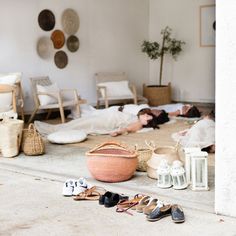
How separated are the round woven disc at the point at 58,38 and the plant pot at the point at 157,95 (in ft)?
7.49

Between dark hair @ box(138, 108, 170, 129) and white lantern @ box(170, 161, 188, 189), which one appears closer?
white lantern @ box(170, 161, 188, 189)

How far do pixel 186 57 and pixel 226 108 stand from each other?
723 cm

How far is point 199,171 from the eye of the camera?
347 centimetres

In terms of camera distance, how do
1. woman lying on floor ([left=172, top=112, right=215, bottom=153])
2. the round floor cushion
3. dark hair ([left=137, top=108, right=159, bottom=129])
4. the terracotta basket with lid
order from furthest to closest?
dark hair ([left=137, top=108, right=159, bottom=129]) → the round floor cushion → woman lying on floor ([left=172, top=112, right=215, bottom=153]) → the terracotta basket with lid

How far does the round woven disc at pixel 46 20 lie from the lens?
25.9ft

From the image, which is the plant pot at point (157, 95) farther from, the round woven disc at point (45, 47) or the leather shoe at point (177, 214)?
the leather shoe at point (177, 214)

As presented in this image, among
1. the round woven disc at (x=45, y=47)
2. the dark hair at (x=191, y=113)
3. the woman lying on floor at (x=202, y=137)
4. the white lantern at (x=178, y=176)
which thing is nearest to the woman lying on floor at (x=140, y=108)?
the dark hair at (x=191, y=113)

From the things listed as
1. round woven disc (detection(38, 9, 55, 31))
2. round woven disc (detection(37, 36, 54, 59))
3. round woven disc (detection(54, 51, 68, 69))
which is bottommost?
round woven disc (detection(54, 51, 68, 69))

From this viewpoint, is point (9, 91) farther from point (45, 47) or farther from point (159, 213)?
point (159, 213)

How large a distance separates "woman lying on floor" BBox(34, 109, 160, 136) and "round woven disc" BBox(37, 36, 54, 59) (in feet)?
6.21

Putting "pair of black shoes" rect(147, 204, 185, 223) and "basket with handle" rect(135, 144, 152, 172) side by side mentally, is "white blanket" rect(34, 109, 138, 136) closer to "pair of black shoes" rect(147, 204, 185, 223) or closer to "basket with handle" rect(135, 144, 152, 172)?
"basket with handle" rect(135, 144, 152, 172)

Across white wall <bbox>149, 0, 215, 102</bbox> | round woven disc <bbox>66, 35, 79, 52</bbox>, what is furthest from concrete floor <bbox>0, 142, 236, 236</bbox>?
white wall <bbox>149, 0, 215, 102</bbox>

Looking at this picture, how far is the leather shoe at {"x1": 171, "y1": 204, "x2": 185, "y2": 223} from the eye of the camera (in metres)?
2.81

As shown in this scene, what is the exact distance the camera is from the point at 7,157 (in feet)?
15.9
